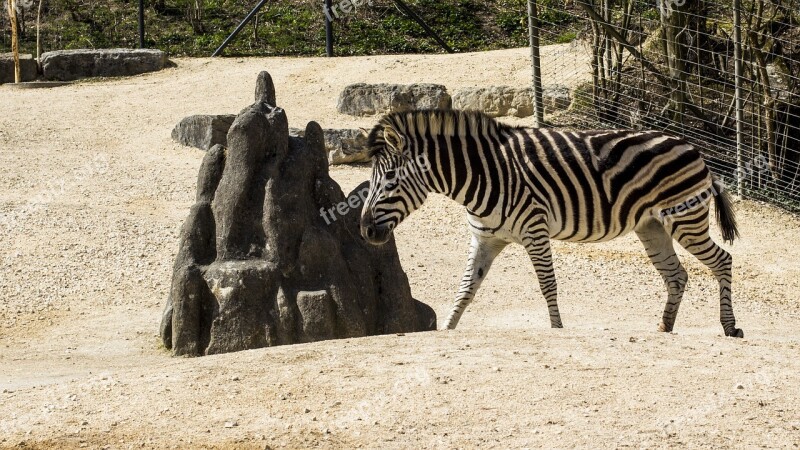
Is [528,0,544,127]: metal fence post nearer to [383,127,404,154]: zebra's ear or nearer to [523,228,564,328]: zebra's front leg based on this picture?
[523,228,564,328]: zebra's front leg

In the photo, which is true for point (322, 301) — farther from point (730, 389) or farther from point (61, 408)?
point (730, 389)

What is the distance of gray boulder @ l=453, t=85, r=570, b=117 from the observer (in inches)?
683

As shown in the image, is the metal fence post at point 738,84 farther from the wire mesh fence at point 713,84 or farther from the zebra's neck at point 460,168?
the zebra's neck at point 460,168

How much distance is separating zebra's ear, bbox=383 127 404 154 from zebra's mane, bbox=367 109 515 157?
0.12 feet

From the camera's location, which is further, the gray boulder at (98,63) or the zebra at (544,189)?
the gray boulder at (98,63)

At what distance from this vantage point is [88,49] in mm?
22938

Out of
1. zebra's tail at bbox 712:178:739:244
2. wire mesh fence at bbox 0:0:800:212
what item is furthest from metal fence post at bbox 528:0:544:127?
zebra's tail at bbox 712:178:739:244

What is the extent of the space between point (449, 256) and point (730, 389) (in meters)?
6.70

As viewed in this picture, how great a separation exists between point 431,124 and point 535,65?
799cm

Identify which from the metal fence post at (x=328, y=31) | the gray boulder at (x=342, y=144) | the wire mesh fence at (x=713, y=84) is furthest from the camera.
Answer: the metal fence post at (x=328, y=31)

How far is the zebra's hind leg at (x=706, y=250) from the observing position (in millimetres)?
9289

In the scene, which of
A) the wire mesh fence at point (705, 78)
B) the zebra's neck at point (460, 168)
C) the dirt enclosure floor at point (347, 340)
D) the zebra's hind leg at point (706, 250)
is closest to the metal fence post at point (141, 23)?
the dirt enclosure floor at point (347, 340)

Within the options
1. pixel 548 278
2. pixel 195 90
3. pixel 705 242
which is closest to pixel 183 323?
pixel 548 278

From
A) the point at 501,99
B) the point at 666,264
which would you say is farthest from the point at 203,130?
the point at 666,264
